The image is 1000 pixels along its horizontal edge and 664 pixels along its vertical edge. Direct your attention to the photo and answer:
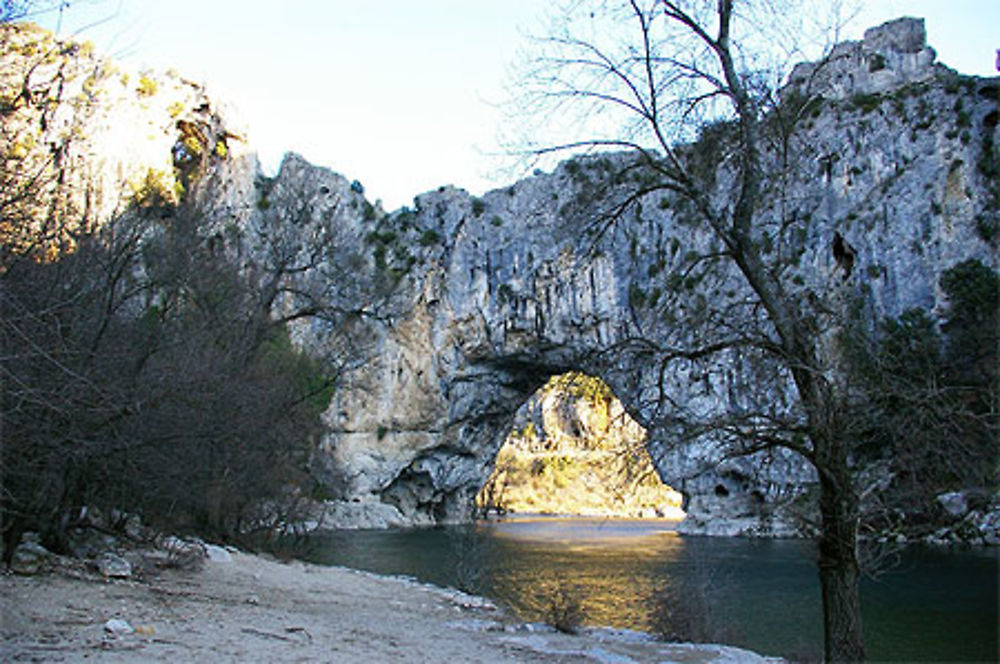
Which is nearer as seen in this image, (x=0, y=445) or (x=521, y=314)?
(x=0, y=445)

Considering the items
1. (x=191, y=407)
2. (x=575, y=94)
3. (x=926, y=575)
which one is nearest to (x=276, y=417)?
(x=191, y=407)

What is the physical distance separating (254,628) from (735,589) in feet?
40.9

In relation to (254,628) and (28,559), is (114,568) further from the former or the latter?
(254,628)

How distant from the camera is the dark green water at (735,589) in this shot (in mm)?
10289

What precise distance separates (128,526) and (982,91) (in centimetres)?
3597

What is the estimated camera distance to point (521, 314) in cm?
4231

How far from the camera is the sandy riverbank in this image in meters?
4.35

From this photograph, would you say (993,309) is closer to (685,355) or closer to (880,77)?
(880,77)

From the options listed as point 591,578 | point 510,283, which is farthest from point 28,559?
point 510,283

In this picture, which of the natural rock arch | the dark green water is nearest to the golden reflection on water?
the dark green water

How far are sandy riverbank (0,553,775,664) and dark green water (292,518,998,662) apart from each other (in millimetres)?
1525

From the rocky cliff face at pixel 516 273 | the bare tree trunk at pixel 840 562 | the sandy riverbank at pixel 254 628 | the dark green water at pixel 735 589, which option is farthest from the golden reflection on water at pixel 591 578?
the rocky cliff face at pixel 516 273

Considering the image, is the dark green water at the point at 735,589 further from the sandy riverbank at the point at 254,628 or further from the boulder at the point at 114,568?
the boulder at the point at 114,568

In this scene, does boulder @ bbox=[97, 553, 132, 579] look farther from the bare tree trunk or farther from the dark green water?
the bare tree trunk
